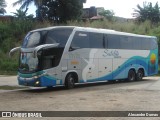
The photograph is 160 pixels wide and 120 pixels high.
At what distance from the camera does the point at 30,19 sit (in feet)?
160

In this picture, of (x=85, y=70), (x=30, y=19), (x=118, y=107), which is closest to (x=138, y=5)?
(x=30, y=19)

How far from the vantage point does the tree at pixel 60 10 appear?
46375 mm

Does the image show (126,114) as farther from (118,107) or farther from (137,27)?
(137,27)

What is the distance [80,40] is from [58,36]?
1.61 m

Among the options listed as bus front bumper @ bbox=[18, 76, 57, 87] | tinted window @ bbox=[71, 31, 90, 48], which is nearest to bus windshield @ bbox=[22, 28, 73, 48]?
tinted window @ bbox=[71, 31, 90, 48]

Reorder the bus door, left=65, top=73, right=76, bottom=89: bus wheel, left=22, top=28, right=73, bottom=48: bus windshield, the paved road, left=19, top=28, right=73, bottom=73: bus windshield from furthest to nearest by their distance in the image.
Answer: the paved road, the bus door, left=65, top=73, right=76, bottom=89: bus wheel, left=22, top=28, right=73, bottom=48: bus windshield, left=19, top=28, right=73, bottom=73: bus windshield

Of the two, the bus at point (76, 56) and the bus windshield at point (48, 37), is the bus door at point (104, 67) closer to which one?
the bus at point (76, 56)

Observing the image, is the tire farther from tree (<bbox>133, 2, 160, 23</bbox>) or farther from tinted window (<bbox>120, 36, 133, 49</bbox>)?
tree (<bbox>133, 2, 160, 23</bbox>)

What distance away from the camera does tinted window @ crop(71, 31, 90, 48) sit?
1962 cm

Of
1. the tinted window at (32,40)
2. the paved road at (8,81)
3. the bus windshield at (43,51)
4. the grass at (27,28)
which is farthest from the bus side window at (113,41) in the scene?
the grass at (27,28)

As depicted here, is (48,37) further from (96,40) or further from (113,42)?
Answer: (113,42)

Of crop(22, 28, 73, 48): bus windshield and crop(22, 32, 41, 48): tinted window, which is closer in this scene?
crop(22, 28, 73, 48): bus windshield

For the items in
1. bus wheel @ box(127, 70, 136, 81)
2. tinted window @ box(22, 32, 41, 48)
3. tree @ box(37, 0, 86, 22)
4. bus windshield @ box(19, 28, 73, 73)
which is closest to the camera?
bus windshield @ box(19, 28, 73, 73)

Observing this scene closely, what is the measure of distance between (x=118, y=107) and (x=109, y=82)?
1251 cm
